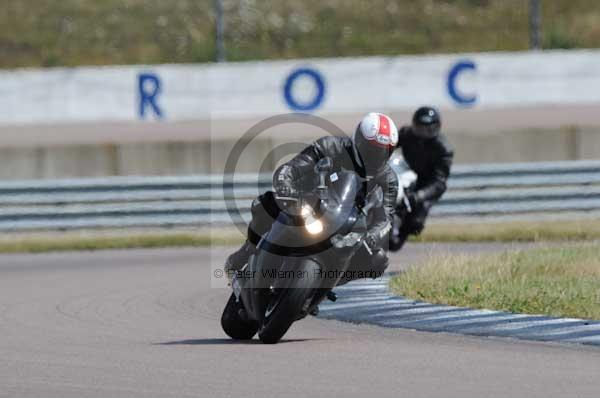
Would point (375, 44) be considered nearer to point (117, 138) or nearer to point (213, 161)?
point (117, 138)

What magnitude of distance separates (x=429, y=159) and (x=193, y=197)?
4.52m

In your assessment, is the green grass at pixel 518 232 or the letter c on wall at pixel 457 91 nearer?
the green grass at pixel 518 232

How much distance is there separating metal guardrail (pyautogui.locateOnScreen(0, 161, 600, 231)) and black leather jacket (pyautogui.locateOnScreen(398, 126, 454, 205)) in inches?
140

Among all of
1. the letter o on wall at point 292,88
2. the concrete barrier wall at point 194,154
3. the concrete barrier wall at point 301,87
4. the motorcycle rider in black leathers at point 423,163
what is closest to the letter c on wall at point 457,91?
the concrete barrier wall at point 301,87

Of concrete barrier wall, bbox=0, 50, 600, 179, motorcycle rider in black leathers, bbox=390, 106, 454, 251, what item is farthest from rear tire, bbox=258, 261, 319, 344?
concrete barrier wall, bbox=0, 50, 600, 179

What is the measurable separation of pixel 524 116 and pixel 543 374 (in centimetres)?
1869

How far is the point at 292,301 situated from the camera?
8.67 meters

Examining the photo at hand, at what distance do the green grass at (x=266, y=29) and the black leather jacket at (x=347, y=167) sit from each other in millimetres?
16001

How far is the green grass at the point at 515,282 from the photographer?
9.75 m

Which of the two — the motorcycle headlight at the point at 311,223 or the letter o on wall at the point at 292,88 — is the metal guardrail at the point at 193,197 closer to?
the letter o on wall at the point at 292,88

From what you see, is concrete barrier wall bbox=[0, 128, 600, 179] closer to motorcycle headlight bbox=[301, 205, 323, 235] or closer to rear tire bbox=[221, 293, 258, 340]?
rear tire bbox=[221, 293, 258, 340]

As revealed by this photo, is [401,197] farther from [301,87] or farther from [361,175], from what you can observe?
[301,87]

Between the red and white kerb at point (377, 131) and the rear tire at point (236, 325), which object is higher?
the red and white kerb at point (377, 131)

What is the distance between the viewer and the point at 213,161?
19141mm
